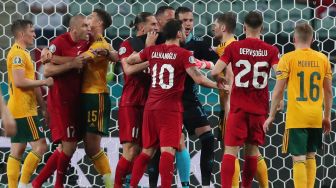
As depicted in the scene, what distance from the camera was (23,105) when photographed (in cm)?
834

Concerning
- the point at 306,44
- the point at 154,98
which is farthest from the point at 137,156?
the point at 306,44

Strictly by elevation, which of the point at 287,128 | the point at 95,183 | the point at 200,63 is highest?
the point at 200,63

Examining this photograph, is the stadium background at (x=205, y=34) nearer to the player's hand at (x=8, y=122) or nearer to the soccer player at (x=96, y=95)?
the soccer player at (x=96, y=95)

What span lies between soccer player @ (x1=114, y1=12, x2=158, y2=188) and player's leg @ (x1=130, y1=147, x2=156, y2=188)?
38cm

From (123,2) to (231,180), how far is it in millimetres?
2619

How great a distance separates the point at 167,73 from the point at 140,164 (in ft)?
2.62

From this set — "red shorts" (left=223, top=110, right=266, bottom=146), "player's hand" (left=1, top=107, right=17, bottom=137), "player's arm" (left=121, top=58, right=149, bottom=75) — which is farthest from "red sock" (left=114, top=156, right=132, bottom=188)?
"player's hand" (left=1, top=107, right=17, bottom=137)

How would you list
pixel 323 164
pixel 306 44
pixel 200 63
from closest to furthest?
1. pixel 306 44
2. pixel 200 63
3. pixel 323 164

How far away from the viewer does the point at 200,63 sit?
8.08 metres

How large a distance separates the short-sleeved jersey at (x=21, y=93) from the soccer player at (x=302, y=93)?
2205mm

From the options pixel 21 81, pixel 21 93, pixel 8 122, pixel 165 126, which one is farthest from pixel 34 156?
pixel 8 122

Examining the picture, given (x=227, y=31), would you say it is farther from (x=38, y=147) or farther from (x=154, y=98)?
(x=38, y=147)

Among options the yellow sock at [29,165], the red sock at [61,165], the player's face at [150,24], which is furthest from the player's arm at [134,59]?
the yellow sock at [29,165]

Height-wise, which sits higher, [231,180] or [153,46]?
[153,46]
